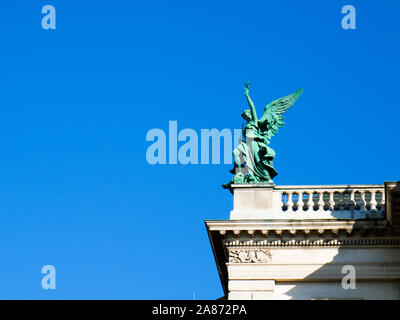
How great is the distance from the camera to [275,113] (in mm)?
47625

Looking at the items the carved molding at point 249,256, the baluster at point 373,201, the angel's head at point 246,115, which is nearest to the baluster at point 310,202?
the baluster at point 373,201

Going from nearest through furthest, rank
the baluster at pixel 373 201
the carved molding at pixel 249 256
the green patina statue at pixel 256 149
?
the carved molding at pixel 249 256
the baluster at pixel 373 201
the green patina statue at pixel 256 149

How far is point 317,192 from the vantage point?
44.8 metres

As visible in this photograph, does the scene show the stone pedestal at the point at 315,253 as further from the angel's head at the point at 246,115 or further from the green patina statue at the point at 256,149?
the angel's head at the point at 246,115

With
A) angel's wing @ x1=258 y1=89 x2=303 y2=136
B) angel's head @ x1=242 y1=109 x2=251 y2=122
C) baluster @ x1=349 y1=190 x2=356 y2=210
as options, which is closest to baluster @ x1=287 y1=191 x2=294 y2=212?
baluster @ x1=349 y1=190 x2=356 y2=210

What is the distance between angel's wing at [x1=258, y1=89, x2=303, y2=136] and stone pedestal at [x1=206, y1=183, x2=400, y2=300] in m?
4.11

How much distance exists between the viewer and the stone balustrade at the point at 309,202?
44125mm

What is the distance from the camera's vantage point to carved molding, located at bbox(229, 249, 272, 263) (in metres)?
43.7

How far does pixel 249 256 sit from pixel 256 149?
170 inches

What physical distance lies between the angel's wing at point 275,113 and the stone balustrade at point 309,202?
290 centimetres

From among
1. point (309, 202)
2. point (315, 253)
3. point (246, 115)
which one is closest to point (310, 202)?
→ point (309, 202)

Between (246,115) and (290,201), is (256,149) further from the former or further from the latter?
(290,201)

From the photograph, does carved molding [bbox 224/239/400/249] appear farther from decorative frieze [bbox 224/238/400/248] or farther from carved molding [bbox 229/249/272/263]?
carved molding [bbox 229/249/272/263]
